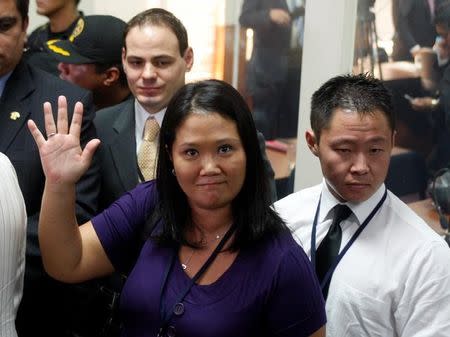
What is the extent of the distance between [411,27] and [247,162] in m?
1.23

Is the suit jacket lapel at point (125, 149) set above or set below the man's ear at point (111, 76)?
below

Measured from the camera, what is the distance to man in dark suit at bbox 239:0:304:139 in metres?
2.91

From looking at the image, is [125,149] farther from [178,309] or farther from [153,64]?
[178,309]

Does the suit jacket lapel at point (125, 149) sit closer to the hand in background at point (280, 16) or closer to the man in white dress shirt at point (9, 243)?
the man in white dress shirt at point (9, 243)

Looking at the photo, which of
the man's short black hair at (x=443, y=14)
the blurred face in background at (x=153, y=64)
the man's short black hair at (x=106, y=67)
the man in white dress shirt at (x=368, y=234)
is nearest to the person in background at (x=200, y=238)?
the man in white dress shirt at (x=368, y=234)

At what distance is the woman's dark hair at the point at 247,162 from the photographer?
145 cm

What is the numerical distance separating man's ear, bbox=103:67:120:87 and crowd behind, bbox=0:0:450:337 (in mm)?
442

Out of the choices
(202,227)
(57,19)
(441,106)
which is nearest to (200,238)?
(202,227)

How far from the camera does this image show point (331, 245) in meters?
1.73

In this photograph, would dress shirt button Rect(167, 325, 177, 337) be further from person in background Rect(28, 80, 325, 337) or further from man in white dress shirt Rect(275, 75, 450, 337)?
man in white dress shirt Rect(275, 75, 450, 337)

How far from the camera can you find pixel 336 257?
1.70 m

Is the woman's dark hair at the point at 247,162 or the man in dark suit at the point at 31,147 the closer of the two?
the woman's dark hair at the point at 247,162

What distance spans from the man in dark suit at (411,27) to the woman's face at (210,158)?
1224 millimetres

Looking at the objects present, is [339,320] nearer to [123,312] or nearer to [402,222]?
[402,222]
